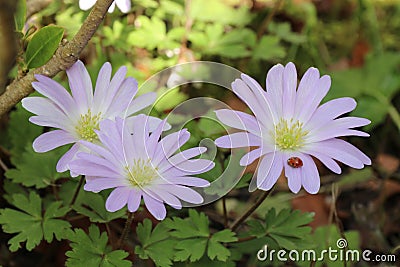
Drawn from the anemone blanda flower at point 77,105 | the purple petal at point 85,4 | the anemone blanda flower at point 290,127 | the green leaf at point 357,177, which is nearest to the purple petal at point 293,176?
the anemone blanda flower at point 290,127

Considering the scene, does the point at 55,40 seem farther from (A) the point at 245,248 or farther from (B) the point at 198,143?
(A) the point at 245,248

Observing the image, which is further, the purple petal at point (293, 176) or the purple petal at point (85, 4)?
the purple petal at point (85, 4)

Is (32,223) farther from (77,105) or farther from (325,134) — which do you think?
(325,134)

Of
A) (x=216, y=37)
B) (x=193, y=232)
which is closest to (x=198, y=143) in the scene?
(x=193, y=232)

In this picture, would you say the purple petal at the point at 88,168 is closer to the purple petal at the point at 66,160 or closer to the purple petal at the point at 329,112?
the purple petal at the point at 66,160

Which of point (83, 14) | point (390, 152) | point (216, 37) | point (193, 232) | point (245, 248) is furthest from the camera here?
point (390, 152)

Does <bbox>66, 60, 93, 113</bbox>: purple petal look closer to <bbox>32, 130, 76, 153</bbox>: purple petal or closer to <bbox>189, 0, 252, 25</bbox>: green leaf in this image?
<bbox>32, 130, 76, 153</bbox>: purple petal

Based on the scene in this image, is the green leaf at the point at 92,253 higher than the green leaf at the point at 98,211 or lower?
lower
